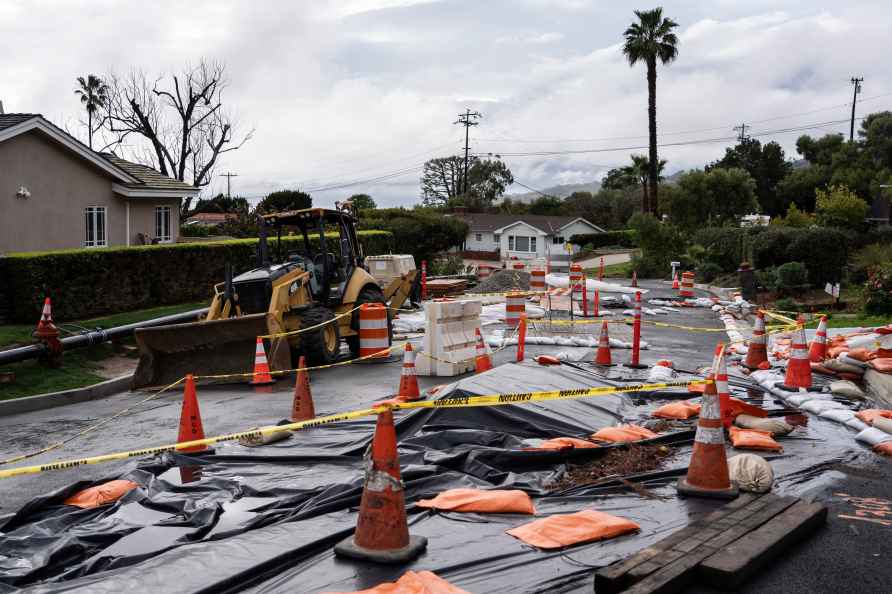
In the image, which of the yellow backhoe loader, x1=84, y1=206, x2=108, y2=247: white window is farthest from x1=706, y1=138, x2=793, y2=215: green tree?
the yellow backhoe loader

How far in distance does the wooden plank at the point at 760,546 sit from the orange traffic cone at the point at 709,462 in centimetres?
52

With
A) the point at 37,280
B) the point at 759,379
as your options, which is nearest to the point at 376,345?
the point at 759,379

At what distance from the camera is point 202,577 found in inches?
185

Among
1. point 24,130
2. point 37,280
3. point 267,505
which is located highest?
point 24,130

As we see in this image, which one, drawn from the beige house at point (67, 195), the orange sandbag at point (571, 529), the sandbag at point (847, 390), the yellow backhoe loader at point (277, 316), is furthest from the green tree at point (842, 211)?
the orange sandbag at point (571, 529)

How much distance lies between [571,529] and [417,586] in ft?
4.17

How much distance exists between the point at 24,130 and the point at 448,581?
2377 cm

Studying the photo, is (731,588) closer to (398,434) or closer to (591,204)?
(398,434)

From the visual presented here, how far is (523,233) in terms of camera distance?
76.5 metres

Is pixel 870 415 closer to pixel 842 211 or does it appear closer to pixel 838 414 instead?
pixel 838 414

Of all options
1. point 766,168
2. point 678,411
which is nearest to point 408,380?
point 678,411

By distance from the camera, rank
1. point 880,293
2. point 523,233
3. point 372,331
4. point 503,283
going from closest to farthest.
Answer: point 372,331
point 880,293
point 503,283
point 523,233

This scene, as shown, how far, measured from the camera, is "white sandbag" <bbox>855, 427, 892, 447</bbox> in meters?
7.50

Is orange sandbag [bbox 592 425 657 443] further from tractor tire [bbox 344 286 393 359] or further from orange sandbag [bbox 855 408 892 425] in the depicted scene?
tractor tire [bbox 344 286 393 359]
